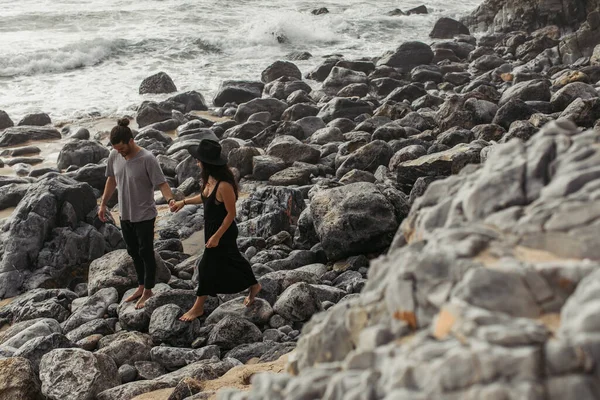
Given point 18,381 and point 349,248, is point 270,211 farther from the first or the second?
point 18,381

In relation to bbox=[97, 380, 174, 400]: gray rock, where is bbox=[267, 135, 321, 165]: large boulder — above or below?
below

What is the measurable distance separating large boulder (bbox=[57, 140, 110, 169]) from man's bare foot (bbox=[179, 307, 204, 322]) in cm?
726

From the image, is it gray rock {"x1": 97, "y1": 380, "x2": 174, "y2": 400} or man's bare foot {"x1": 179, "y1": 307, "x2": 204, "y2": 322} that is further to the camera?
man's bare foot {"x1": 179, "y1": 307, "x2": 204, "y2": 322}

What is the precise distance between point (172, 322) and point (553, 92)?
11.0 m

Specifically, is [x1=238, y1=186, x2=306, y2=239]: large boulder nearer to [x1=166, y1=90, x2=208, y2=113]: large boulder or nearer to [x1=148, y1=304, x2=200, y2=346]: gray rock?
[x1=148, y1=304, x2=200, y2=346]: gray rock

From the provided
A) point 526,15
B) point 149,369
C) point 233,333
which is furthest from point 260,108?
point 526,15

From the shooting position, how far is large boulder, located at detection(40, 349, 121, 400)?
4855mm

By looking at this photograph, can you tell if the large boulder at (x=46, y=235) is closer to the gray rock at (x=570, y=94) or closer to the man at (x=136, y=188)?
the man at (x=136, y=188)

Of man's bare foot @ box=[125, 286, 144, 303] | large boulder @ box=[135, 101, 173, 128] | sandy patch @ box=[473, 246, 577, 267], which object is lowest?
large boulder @ box=[135, 101, 173, 128]

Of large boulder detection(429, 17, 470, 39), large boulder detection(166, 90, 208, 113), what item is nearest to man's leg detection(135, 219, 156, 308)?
large boulder detection(166, 90, 208, 113)

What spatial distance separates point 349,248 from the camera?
770 cm

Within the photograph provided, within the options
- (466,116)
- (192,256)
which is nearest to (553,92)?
(466,116)

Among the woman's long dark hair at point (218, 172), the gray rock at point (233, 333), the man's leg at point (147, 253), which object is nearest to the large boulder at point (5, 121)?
the man's leg at point (147, 253)

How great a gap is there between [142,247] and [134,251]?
21cm
